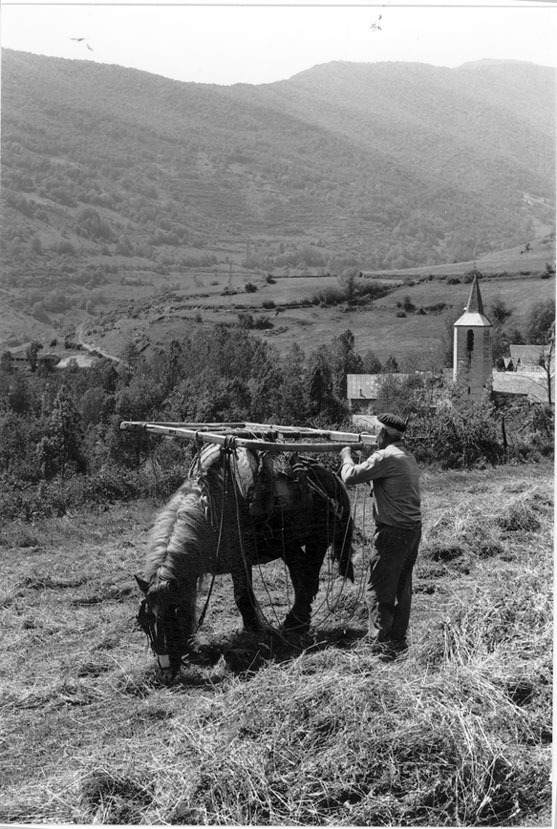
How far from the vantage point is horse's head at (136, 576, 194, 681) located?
4.90m

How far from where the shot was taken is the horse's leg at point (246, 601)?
5.66 m

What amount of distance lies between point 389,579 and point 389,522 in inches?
14.7

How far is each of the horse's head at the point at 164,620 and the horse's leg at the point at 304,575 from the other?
1083mm

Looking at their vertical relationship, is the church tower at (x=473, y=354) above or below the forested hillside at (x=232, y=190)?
below

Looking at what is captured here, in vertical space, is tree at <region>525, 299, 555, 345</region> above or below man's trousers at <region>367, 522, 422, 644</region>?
above

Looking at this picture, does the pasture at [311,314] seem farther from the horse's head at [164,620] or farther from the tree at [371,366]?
the horse's head at [164,620]

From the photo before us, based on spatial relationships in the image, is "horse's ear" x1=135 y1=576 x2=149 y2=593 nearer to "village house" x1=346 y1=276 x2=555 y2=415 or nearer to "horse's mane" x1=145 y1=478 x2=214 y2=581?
"horse's mane" x1=145 y1=478 x2=214 y2=581

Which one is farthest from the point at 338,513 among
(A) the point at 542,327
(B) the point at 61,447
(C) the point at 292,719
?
(A) the point at 542,327

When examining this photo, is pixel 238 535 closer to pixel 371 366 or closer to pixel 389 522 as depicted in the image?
pixel 389 522

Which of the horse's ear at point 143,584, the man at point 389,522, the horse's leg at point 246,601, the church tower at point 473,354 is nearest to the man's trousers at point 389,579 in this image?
the man at point 389,522

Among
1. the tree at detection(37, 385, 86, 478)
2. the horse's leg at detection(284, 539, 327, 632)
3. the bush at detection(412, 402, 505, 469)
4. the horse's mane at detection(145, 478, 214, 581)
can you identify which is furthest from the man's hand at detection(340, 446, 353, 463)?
the tree at detection(37, 385, 86, 478)

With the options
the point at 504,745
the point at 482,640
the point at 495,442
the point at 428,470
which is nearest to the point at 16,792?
the point at 504,745

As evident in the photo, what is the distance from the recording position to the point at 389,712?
4043mm

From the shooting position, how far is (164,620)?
16.1 ft
